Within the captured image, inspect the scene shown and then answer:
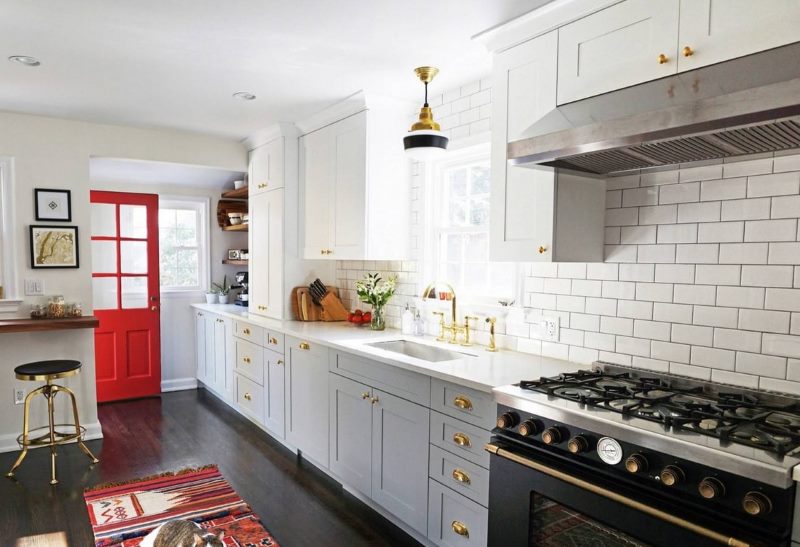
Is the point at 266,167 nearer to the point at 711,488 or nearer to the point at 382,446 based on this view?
the point at 382,446

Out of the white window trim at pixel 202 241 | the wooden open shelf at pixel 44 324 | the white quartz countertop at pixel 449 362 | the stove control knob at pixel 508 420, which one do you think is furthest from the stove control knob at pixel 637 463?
the white window trim at pixel 202 241

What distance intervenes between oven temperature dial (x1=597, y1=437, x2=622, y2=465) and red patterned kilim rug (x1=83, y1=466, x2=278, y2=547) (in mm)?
1750

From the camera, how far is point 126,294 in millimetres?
5234

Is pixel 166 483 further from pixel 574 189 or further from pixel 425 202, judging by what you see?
pixel 574 189

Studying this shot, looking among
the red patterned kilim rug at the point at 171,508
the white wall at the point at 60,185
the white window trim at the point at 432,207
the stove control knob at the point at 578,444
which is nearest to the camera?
the stove control knob at the point at 578,444

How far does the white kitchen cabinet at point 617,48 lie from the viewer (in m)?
1.84

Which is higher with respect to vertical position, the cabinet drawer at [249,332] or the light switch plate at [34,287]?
the light switch plate at [34,287]

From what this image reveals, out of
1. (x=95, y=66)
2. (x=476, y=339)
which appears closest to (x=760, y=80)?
(x=476, y=339)

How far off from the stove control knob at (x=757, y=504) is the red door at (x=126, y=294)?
17.1 feet

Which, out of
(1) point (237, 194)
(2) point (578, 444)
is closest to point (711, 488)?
(2) point (578, 444)

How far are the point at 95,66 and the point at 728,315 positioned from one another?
3343 mm

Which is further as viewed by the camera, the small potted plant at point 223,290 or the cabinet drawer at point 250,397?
the small potted plant at point 223,290

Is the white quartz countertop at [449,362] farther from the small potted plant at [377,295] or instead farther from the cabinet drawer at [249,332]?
the cabinet drawer at [249,332]

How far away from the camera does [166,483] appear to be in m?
3.33
